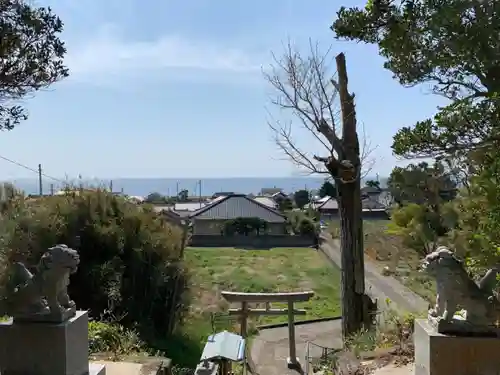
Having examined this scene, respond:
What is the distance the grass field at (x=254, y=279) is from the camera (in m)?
8.59

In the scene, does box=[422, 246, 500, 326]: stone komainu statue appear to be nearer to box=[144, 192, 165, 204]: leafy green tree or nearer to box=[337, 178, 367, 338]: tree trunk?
box=[337, 178, 367, 338]: tree trunk

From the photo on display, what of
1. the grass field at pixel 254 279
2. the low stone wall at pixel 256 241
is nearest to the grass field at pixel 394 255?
the grass field at pixel 254 279

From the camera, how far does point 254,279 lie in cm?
1467

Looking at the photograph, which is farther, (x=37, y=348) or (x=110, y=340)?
(x=110, y=340)

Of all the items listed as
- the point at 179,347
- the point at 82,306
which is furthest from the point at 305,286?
the point at 82,306

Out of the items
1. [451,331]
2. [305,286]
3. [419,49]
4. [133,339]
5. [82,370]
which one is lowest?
[305,286]

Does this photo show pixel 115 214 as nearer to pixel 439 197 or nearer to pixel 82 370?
pixel 82 370

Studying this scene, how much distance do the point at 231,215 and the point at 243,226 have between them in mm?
2251

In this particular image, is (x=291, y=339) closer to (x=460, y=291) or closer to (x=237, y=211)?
(x=460, y=291)

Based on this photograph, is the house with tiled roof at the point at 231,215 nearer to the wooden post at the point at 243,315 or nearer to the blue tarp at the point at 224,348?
the wooden post at the point at 243,315

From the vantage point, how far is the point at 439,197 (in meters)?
12.5

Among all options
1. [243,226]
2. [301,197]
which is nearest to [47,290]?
[243,226]

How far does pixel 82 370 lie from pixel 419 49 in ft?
10.8

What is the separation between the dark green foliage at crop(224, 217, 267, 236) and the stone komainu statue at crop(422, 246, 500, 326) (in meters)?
22.4
